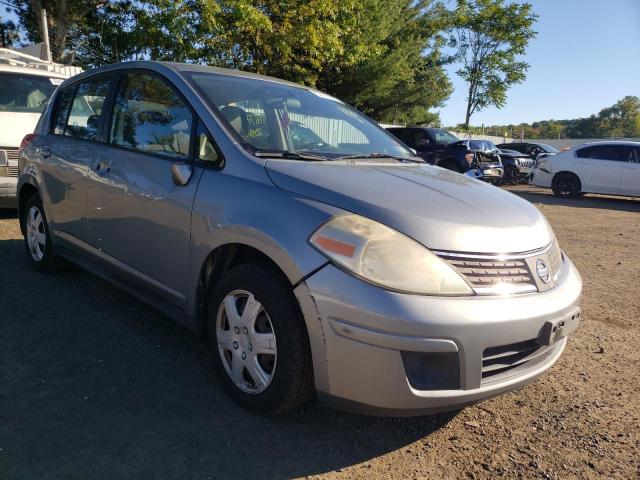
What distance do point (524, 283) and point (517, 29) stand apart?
27896 mm

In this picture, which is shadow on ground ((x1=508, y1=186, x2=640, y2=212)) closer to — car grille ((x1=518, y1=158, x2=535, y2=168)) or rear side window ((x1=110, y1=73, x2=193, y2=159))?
car grille ((x1=518, y1=158, x2=535, y2=168))

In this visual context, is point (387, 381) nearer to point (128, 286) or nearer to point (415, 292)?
point (415, 292)

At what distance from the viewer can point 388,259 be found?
2104mm

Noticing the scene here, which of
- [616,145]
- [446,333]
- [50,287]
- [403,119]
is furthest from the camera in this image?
[403,119]

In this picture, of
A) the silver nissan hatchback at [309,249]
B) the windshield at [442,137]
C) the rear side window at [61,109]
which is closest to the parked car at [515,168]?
the windshield at [442,137]

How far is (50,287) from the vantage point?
4.28 metres

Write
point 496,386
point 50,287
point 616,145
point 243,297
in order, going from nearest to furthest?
1. point 496,386
2. point 243,297
3. point 50,287
4. point 616,145

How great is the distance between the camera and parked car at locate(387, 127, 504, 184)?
13.8 m

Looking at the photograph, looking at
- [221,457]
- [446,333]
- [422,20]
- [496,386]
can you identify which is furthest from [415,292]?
[422,20]

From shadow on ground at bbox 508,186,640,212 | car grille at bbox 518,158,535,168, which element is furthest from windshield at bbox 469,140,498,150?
car grille at bbox 518,158,535,168

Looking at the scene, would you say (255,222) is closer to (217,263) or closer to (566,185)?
(217,263)

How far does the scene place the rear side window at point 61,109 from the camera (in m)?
4.30

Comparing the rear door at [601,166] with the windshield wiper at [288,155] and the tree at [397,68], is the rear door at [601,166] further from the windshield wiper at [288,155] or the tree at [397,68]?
the windshield wiper at [288,155]

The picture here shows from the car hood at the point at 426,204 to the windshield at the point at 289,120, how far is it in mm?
305
